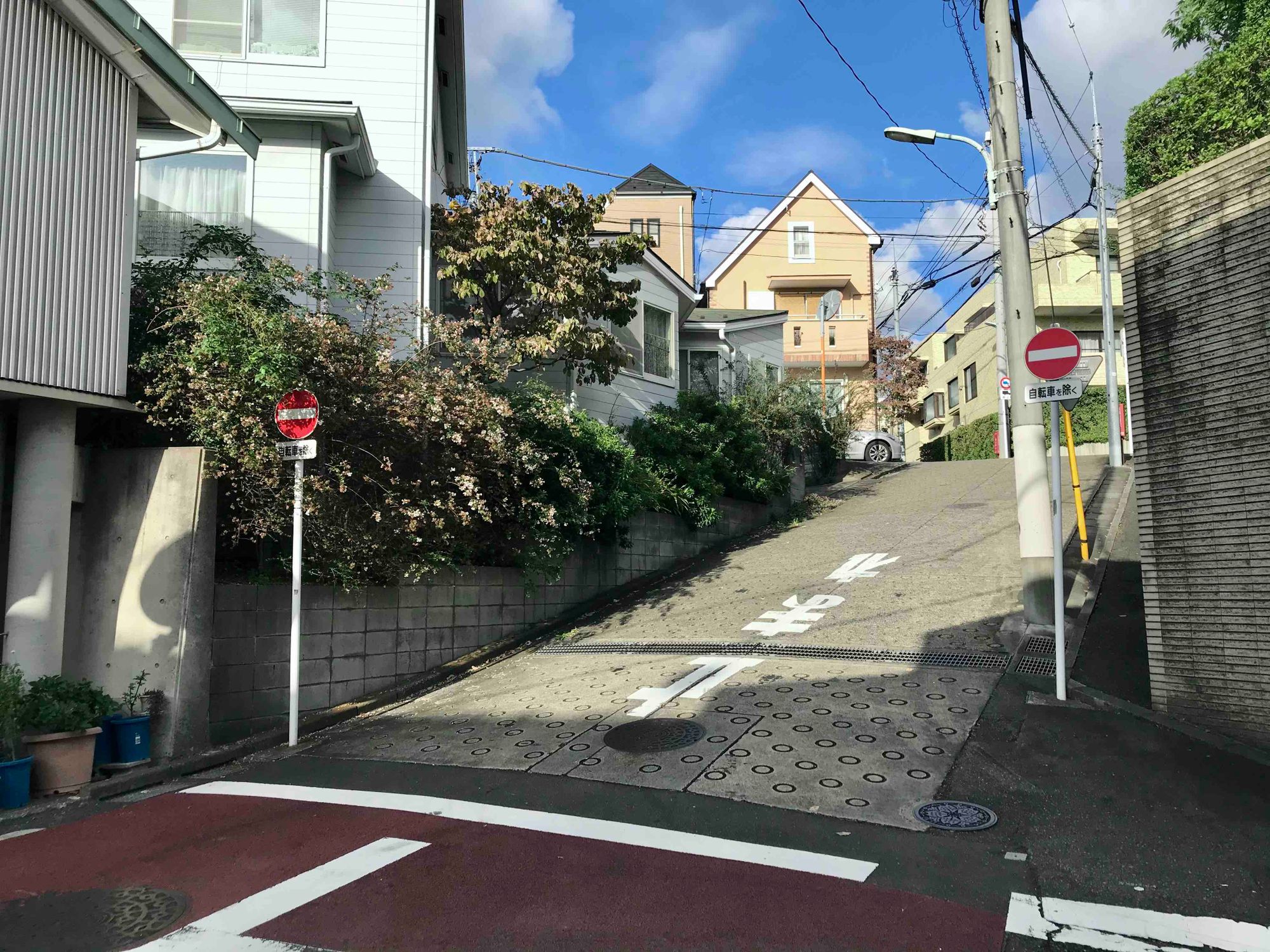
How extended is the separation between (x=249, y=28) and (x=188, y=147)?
6259mm

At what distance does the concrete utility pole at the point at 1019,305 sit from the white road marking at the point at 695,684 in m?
2.84

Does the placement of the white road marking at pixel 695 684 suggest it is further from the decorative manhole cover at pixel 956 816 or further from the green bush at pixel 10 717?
the green bush at pixel 10 717

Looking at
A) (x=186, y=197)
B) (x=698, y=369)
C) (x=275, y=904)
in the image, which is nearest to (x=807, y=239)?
(x=698, y=369)

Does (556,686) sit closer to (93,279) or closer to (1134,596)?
(93,279)

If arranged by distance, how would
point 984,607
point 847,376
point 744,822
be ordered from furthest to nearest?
1. point 847,376
2. point 984,607
3. point 744,822

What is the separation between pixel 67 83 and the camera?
276 inches

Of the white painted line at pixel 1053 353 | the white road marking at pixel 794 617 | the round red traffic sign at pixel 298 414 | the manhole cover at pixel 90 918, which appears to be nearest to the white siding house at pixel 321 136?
the round red traffic sign at pixel 298 414

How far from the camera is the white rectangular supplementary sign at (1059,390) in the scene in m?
7.35

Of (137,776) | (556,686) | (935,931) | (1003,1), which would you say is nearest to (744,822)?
(935,931)

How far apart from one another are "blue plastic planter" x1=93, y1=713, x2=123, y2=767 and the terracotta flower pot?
0.34 metres

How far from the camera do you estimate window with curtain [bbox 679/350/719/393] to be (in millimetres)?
20688

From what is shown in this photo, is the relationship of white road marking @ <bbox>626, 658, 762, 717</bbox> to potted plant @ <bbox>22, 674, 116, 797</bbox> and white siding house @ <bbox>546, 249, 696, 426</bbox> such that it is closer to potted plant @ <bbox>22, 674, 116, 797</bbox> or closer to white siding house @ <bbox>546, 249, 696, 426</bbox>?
potted plant @ <bbox>22, 674, 116, 797</bbox>

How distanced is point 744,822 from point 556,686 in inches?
148

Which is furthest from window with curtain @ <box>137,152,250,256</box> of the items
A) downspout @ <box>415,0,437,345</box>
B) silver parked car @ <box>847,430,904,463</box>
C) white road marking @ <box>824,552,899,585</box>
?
silver parked car @ <box>847,430,904,463</box>
